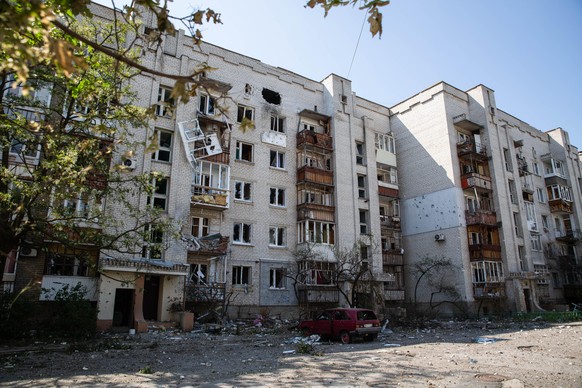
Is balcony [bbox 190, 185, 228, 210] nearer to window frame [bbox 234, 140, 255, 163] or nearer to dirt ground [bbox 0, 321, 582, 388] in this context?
window frame [bbox 234, 140, 255, 163]

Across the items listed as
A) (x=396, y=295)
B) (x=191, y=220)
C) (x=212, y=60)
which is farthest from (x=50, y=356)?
(x=396, y=295)

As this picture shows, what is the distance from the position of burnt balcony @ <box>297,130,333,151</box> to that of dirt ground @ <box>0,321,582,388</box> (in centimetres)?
1736

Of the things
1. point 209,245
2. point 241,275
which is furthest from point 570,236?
point 209,245

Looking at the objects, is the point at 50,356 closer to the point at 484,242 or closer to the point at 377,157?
the point at 377,157

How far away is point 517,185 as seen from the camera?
119 feet

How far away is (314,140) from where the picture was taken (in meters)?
31.2

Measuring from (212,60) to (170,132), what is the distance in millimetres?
7184

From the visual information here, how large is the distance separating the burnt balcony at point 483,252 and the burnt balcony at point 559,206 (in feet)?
50.9

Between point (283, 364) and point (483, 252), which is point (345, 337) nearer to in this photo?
point (283, 364)

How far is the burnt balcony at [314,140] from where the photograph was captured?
100ft

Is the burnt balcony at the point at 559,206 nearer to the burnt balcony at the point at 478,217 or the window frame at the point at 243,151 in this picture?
the burnt balcony at the point at 478,217

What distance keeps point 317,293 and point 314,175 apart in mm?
8508

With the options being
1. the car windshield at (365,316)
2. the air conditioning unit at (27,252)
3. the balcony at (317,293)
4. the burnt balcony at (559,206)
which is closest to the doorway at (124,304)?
the air conditioning unit at (27,252)

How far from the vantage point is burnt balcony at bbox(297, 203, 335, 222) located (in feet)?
94.4
